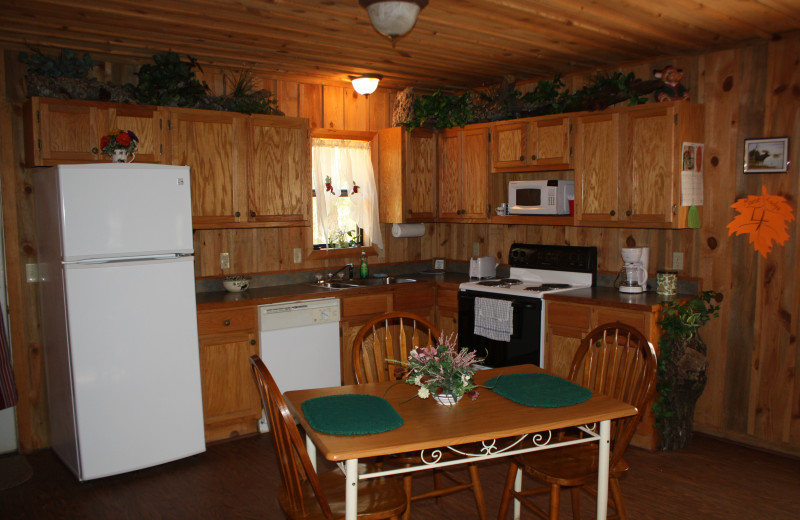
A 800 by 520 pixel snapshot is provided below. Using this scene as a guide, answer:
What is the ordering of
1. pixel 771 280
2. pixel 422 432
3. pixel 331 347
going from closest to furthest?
pixel 422 432 < pixel 771 280 < pixel 331 347

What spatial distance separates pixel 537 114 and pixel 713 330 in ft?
6.12

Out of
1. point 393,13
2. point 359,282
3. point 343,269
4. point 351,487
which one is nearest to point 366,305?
point 359,282

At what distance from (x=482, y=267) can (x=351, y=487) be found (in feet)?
10.5

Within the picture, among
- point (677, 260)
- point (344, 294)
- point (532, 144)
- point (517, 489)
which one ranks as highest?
point (532, 144)

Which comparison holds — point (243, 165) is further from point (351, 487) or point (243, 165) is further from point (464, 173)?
point (351, 487)

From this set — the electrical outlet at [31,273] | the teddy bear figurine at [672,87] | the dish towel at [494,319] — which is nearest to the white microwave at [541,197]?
the dish towel at [494,319]

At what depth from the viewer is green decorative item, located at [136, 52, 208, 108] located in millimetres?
3814

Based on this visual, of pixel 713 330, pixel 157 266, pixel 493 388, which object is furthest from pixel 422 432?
pixel 713 330

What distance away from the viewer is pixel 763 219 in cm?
376

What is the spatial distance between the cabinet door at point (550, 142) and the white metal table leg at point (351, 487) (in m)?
2.95

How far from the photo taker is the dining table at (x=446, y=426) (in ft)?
6.46

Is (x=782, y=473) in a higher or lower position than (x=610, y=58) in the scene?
lower

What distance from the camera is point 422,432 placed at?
2.06 m

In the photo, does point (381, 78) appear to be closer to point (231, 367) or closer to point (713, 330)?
point (231, 367)
